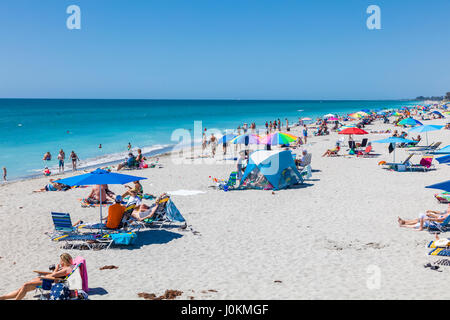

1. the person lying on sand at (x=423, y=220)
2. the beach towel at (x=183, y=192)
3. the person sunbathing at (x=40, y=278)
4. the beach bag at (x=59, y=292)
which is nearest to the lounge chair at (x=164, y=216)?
the person sunbathing at (x=40, y=278)

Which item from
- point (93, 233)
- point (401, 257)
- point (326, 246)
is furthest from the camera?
point (93, 233)

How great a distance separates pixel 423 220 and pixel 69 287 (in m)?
7.48

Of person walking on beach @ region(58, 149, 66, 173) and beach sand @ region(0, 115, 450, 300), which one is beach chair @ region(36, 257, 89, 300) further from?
person walking on beach @ region(58, 149, 66, 173)

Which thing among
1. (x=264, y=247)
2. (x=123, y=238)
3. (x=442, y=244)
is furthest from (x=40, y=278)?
(x=442, y=244)

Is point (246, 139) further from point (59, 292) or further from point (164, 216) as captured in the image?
point (59, 292)

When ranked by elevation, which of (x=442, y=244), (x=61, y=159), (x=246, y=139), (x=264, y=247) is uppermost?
(x=246, y=139)

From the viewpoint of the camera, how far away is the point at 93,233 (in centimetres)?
867

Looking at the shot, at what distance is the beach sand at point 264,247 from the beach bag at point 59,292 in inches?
22.5

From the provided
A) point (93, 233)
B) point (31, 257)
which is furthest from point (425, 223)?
point (31, 257)

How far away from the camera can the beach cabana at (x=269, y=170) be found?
13.5 meters

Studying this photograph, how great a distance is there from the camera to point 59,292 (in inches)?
215
